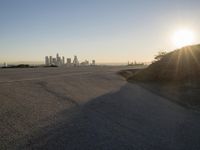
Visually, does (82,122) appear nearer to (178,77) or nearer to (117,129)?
(117,129)

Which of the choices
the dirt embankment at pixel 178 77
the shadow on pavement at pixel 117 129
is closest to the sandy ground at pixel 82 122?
the shadow on pavement at pixel 117 129

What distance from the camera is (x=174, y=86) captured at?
71.1ft

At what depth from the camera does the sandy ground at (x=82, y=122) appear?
757 cm

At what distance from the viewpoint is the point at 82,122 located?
912cm

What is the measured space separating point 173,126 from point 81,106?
13.1 ft

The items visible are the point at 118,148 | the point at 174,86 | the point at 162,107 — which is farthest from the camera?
the point at 174,86

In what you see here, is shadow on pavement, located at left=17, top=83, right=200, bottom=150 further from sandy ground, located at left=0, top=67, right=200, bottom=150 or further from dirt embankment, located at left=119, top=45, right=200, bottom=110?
dirt embankment, located at left=119, top=45, right=200, bottom=110

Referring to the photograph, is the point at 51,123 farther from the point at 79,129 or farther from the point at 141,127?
the point at 141,127

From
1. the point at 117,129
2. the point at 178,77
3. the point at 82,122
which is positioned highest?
the point at 178,77

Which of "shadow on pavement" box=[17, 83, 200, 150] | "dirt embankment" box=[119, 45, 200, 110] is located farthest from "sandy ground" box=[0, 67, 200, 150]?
"dirt embankment" box=[119, 45, 200, 110]

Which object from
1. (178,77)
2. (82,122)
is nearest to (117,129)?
(82,122)

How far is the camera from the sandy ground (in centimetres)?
757

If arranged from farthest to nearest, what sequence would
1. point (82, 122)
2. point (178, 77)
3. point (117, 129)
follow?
point (178, 77) → point (117, 129) → point (82, 122)

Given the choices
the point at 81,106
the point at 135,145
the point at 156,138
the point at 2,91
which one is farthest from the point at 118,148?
the point at 2,91
